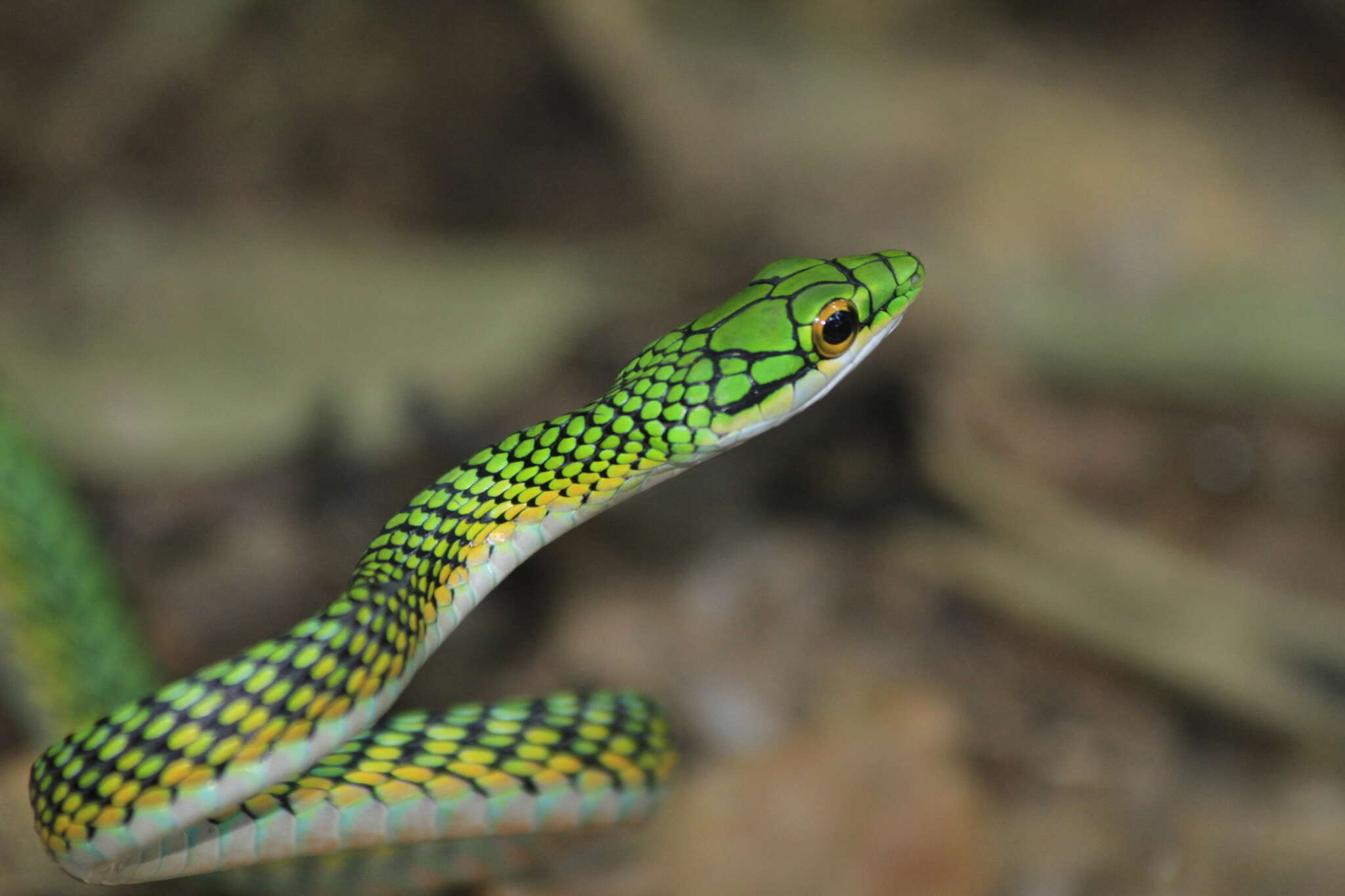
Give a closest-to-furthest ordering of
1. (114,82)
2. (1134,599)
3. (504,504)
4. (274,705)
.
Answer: (274,705) < (504,504) < (1134,599) < (114,82)

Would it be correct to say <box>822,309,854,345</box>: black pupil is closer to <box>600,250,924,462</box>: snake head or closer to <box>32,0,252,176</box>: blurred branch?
<box>600,250,924,462</box>: snake head

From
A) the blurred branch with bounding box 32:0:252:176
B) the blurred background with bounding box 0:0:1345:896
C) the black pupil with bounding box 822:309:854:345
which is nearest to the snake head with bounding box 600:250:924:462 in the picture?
the black pupil with bounding box 822:309:854:345

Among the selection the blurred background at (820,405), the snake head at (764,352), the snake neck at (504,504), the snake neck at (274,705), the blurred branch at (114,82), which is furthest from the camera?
the blurred branch at (114,82)

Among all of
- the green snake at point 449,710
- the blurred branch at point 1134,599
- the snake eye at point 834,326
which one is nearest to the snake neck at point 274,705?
the green snake at point 449,710

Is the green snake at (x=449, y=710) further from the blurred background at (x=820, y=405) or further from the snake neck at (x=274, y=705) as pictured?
the blurred background at (x=820, y=405)

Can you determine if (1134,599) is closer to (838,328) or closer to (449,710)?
(838,328)

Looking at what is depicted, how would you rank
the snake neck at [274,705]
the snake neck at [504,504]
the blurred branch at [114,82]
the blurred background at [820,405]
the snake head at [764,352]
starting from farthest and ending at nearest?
the blurred branch at [114,82] → the blurred background at [820,405] → the snake head at [764,352] → the snake neck at [504,504] → the snake neck at [274,705]

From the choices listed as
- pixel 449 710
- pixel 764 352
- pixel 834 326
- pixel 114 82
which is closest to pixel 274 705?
pixel 449 710
